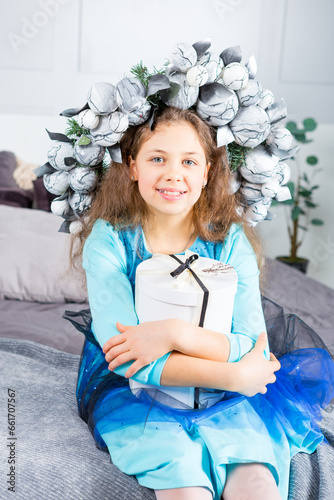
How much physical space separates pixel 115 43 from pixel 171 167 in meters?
2.09

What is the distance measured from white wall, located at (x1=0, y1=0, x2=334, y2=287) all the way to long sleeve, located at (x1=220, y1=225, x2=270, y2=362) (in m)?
1.93

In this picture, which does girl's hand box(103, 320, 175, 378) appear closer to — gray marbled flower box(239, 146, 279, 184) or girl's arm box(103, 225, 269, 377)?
girl's arm box(103, 225, 269, 377)

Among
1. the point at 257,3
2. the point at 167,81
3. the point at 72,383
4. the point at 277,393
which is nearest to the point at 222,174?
the point at 167,81

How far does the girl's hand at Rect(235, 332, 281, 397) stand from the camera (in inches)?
45.7

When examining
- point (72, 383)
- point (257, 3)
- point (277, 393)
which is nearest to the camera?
point (277, 393)

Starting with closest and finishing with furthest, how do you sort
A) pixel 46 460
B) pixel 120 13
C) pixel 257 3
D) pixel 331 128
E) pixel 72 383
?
pixel 46 460
pixel 72 383
pixel 120 13
pixel 257 3
pixel 331 128

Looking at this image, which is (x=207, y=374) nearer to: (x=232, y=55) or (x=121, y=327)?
(x=121, y=327)

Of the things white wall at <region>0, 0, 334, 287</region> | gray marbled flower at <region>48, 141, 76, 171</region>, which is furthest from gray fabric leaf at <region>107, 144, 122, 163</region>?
white wall at <region>0, 0, 334, 287</region>

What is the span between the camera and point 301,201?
3682 mm

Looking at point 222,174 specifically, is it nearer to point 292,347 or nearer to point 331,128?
point 292,347

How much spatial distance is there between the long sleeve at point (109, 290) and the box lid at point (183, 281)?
7 centimetres

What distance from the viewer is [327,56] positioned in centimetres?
354

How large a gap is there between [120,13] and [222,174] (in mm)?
2020

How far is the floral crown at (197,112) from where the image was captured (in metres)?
1.24
